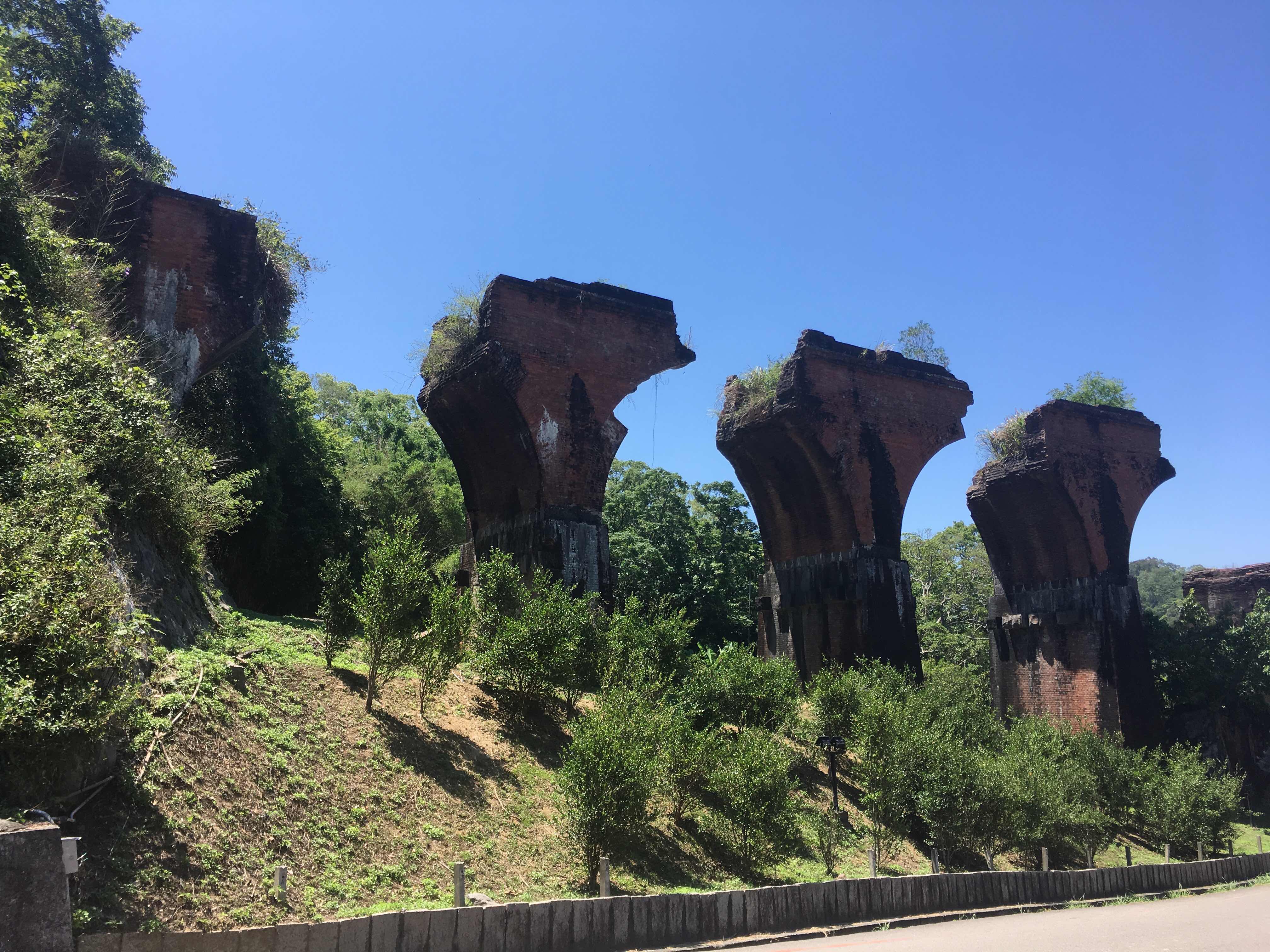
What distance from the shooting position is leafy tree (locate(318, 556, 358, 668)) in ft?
34.2

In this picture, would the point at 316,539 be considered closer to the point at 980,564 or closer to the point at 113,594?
the point at 113,594

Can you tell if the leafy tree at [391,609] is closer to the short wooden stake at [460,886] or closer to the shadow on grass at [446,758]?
the shadow on grass at [446,758]

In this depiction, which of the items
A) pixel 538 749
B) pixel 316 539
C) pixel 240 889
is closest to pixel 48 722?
pixel 240 889

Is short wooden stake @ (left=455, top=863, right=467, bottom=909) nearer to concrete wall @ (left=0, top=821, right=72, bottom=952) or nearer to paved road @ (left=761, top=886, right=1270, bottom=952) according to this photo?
concrete wall @ (left=0, top=821, right=72, bottom=952)

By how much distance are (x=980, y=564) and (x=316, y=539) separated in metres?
27.5

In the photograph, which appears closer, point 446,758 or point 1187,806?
point 446,758

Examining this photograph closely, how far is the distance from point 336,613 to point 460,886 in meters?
4.55

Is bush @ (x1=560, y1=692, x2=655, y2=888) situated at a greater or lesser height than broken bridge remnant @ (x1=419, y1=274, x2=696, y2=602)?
lesser

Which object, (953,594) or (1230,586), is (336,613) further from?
(1230,586)

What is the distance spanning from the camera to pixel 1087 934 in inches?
345

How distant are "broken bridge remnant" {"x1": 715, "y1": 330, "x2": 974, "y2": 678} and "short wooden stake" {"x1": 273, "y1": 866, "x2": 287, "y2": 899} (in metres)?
13.3

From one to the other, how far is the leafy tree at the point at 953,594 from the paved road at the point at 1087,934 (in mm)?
17241

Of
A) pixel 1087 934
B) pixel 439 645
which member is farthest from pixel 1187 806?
pixel 439 645

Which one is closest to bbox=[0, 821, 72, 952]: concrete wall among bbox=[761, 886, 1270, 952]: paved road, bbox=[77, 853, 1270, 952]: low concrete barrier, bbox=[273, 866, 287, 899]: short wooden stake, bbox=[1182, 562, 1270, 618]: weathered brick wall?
bbox=[77, 853, 1270, 952]: low concrete barrier
